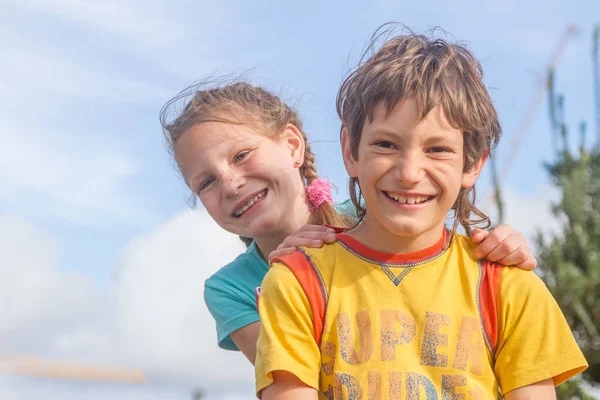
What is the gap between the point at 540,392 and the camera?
3174mm

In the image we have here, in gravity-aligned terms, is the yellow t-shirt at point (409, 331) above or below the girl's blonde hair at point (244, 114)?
below

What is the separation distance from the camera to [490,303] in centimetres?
327

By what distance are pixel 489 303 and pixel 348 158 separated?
0.81 metres

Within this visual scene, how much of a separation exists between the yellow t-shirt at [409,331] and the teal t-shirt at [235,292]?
117 cm

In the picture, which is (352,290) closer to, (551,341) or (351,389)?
(351,389)

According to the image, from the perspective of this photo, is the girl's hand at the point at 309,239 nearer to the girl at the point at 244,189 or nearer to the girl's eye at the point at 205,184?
the girl at the point at 244,189

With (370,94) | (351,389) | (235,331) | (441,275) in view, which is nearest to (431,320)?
(441,275)

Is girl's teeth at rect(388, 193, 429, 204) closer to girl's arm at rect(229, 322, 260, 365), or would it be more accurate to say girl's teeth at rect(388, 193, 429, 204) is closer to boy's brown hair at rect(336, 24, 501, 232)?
boy's brown hair at rect(336, 24, 501, 232)

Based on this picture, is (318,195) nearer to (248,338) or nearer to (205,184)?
(205,184)

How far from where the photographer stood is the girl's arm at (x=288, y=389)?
3.11 m

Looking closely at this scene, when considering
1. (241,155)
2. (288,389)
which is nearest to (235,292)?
(241,155)

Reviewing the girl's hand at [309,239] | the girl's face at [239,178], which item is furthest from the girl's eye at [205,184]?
the girl's hand at [309,239]

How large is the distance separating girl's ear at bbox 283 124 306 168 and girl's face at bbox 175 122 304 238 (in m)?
0.15

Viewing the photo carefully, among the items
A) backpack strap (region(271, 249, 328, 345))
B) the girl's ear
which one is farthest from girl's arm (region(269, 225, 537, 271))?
the girl's ear
